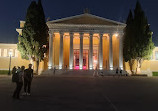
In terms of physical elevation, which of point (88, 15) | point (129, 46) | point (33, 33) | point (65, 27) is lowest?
point (129, 46)

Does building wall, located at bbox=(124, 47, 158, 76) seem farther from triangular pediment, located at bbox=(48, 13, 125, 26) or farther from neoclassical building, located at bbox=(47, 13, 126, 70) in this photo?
triangular pediment, located at bbox=(48, 13, 125, 26)

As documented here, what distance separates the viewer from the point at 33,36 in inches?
A: 1244

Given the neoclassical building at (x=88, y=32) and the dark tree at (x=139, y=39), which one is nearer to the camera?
the dark tree at (x=139, y=39)

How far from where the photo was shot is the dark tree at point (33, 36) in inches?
1243

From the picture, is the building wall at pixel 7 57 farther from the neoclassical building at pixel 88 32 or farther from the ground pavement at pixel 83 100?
the ground pavement at pixel 83 100

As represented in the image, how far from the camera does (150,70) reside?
4006cm

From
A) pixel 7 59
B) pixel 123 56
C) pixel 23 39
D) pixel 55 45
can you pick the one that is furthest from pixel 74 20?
pixel 7 59

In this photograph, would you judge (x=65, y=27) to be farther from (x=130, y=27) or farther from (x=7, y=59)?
(x=7, y=59)

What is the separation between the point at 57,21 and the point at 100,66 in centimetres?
1428

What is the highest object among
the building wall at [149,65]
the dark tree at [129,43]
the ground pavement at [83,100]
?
the dark tree at [129,43]

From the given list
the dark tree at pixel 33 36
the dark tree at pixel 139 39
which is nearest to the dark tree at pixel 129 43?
the dark tree at pixel 139 39

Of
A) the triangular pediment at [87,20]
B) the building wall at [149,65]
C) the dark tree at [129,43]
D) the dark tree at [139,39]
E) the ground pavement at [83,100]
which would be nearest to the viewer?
the ground pavement at [83,100]

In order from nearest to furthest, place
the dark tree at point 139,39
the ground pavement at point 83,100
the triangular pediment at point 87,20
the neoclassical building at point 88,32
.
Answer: the ground pavement at point 83,100 → the dark tree at point 139,39 → the neoclassical building at point 88,32 → the triangular pediment at point 87,20

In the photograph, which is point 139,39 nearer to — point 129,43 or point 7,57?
point 129,43
